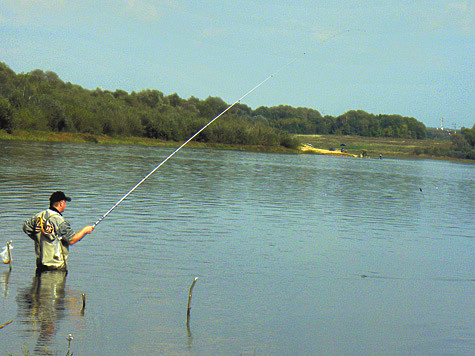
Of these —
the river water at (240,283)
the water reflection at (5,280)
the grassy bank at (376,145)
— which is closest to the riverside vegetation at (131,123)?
the grassy bank at (376,145)

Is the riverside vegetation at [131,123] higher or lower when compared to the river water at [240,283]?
higher

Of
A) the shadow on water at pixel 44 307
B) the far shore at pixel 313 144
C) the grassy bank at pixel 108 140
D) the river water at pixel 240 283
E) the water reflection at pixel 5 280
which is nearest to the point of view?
the shadow on water at pixel 44 307

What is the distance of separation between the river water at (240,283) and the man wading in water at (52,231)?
53 cm

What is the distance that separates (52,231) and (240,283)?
11.7 feet

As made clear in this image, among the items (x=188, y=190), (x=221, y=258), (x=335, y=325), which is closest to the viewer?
(x=335, y=325)

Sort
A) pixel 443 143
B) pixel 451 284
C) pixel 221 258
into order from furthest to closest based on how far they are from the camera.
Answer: pixel 443 143 → pixel 221 258 → pixel 451 284

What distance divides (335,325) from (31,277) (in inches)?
199

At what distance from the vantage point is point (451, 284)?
11938mm

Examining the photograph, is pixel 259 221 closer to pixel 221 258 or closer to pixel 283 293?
pixel 221 258

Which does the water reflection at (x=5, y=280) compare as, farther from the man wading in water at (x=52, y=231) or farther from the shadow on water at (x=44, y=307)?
the man wading in water at (x=52, y=231)

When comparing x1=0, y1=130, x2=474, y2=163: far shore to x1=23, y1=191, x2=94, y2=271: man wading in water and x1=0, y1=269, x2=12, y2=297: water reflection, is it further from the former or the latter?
x1=23, y1=191, x2=94, y2=271: man wading in water

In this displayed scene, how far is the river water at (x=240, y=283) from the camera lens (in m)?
7.72

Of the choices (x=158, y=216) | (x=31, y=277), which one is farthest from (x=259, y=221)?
(x=31, y=277)

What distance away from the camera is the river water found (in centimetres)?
772
